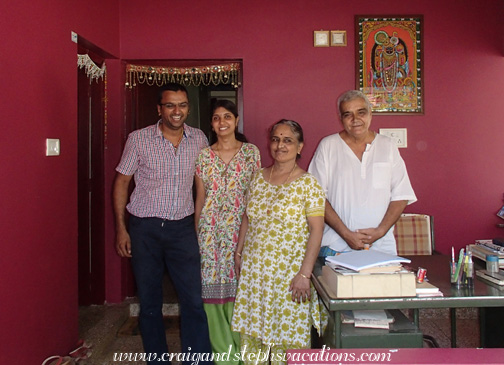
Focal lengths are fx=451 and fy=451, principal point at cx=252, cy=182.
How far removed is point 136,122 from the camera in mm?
3953

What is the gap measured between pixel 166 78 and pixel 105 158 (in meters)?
0.90

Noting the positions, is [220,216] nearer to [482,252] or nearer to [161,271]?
[161,271]

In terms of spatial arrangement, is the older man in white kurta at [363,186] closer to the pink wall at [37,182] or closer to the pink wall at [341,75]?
the pink wall at [341,75]

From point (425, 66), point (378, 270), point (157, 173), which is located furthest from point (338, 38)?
point (378, 270)

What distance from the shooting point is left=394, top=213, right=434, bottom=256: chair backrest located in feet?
10.4

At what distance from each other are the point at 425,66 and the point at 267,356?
269 cm

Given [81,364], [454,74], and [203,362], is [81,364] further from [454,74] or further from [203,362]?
[454,74]

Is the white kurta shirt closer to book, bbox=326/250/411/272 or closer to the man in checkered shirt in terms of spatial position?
book, bbox=326/250/411/272

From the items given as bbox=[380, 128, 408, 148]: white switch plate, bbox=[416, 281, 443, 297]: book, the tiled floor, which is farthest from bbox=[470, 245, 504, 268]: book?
bbox=[380, 128, 408, 148]: white switch plate

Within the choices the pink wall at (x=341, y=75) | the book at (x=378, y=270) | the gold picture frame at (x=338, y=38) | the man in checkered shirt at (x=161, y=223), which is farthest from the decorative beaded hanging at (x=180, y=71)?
the book at (x=378, y=270)

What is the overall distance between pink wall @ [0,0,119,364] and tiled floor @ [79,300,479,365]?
27 cm

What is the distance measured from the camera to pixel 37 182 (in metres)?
2.48

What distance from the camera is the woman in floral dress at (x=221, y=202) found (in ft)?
8.60

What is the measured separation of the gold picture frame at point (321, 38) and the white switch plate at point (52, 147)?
2.18 meters
